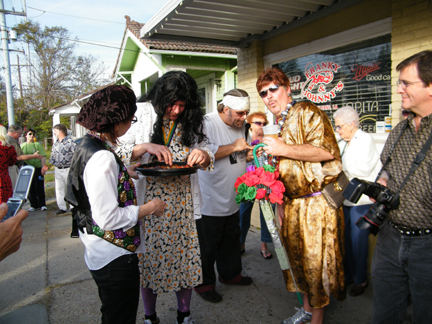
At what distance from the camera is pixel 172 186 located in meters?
2.54

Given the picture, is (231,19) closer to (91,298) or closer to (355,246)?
(355,246)

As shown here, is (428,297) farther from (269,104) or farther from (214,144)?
(214,144)

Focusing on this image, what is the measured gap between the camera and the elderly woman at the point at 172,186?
246cm

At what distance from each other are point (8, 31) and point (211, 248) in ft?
52.0

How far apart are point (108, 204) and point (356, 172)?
2680 millimetres

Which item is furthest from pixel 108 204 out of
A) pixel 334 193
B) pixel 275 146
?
pixel 334 193

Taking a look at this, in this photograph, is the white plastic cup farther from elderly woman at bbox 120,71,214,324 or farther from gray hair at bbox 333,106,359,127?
gray hair at bbox 333,106,359,127

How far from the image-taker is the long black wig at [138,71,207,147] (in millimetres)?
2424

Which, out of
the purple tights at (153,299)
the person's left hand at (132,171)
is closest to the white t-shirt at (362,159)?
the purple tights at (153,299)

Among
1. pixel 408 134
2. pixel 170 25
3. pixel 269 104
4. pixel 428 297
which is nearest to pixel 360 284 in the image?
pixel 428 297

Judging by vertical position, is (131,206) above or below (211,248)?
above

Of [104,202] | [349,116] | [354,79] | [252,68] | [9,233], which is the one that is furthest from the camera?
[252,68]

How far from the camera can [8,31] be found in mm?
14008

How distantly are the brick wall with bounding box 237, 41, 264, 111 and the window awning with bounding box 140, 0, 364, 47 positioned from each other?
156 mm
